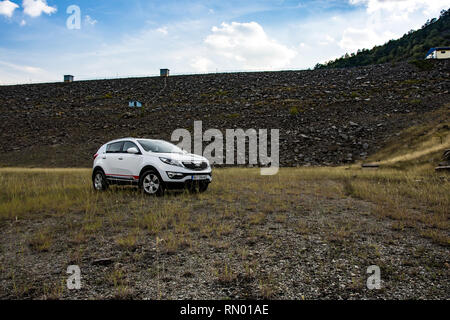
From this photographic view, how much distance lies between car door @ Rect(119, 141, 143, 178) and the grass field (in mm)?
1073

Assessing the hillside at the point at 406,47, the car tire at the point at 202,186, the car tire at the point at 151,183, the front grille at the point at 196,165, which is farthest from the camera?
the hillside at the point at 406,47

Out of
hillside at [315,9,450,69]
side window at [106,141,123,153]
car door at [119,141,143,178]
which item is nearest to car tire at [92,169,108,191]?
side window at [106,141,123,153]

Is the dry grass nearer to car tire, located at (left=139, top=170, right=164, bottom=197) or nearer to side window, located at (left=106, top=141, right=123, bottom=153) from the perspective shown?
car tire, located at (left=139, top=170, right=164, bottom=197)

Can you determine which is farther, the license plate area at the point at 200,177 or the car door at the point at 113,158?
the car door at the point at 113,158

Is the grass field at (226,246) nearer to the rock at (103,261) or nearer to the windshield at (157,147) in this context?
the rock at (103,261)

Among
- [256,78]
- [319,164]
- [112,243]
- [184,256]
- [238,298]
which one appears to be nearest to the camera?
[238,298]

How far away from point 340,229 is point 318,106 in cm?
2845

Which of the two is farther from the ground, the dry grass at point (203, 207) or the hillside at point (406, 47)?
the hillside at point (406, 47)

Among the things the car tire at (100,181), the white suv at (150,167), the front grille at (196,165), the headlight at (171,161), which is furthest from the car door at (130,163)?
the front grille at (196,165)

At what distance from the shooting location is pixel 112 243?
16.2ft

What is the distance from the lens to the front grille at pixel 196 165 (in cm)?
914

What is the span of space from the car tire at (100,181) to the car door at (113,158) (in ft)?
1.07
